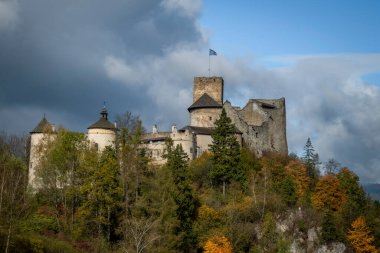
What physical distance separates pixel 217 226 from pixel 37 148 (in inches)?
937

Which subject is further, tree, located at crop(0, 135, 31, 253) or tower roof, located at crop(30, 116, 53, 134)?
tower roof, located at crop(30, 116, 53, 134)

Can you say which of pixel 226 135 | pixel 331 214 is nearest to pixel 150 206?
pixel 226 135

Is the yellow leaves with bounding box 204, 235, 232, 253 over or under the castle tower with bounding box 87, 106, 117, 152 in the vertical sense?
under

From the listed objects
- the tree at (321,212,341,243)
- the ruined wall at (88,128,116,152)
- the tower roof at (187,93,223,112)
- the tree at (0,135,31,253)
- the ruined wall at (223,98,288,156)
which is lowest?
the tree at (321,212,341,243)

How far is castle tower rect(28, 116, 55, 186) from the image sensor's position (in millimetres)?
73250

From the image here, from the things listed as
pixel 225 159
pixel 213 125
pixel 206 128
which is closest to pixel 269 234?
pixel 225 159

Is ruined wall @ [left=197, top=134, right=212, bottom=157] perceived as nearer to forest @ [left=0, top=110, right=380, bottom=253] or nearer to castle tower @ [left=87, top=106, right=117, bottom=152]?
forest @ [left=0, top=110, right=380, bottom=253]

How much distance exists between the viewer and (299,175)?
73250 mm

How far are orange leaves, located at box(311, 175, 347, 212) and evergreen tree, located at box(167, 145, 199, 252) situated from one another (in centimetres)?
1491

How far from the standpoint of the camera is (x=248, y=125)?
81312 mm

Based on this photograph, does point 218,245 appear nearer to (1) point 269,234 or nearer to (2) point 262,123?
(1) point 269,234

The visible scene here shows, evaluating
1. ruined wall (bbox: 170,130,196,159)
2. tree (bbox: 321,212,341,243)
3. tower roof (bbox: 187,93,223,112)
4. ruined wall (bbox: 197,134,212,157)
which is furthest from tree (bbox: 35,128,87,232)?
tree (bbox: 321,212,341,243)

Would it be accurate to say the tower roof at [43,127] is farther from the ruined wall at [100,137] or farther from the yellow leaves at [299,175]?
the yellow leaves at [299,175]

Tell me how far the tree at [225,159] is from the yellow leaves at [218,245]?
8409 millimetres
